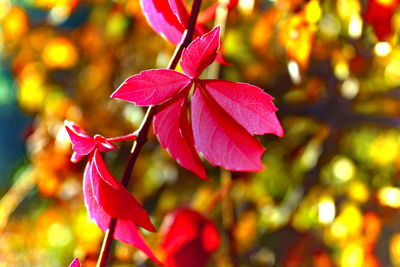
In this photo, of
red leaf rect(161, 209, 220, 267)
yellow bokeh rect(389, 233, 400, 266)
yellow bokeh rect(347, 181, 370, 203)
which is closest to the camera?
red leaf rect(161, 209, 220, 267)

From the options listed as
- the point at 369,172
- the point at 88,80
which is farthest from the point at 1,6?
the point at 369,172

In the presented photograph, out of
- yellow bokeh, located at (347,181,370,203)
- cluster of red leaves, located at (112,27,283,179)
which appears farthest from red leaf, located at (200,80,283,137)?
yellow bokeh, located at (347,181,370,203)

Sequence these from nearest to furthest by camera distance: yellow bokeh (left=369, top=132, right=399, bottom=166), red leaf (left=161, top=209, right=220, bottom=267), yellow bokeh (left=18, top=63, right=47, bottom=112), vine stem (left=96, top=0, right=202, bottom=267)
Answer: vine stem (left=96, top=0, right=202, bottom=267)
red leaf (left=161, top=209, right=220, bottom=267)
yellow bokeh (left=18, top=63, right=47, bottom=112)
yellow bokeh (left=369, top=132, right=399, bottom=166)

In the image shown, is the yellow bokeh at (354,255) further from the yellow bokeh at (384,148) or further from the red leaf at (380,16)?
the red leaf at (380,16)

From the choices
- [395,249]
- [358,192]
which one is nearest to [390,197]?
[358,192]

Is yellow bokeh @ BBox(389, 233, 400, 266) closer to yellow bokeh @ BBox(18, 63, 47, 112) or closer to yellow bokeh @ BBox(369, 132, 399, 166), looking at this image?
yellow bokeh @ BBox(369, 132, 399, 166)

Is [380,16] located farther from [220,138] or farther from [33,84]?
[33,84]

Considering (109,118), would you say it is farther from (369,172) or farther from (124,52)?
(369,172)

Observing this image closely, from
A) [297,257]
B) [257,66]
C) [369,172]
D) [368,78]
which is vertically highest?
[257,66]

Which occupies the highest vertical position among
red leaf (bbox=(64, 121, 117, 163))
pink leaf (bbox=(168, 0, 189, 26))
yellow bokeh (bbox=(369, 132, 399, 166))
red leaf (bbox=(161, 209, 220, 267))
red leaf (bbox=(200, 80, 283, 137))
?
pink leaf (bbox=(168, 0, 189, 26))
